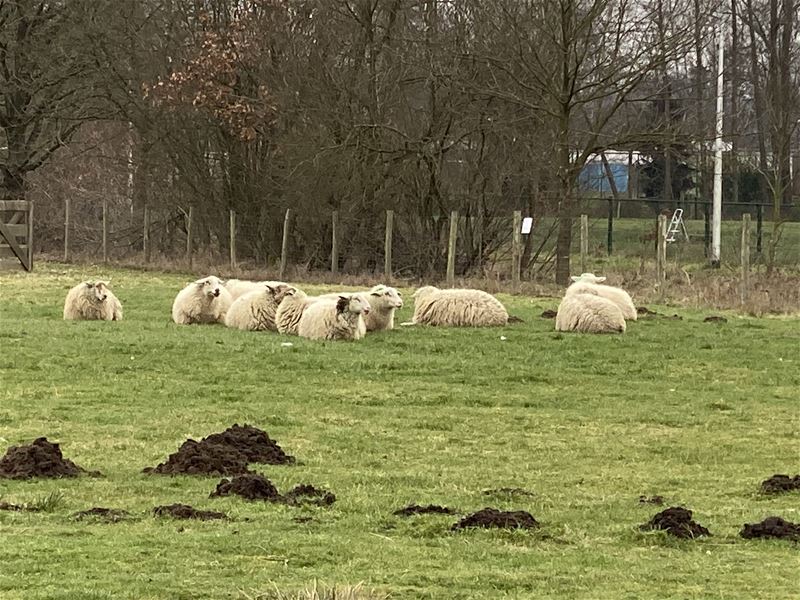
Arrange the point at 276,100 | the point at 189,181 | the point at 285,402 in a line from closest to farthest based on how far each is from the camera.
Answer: the point at 285,402
the point at 276,100
the point at 189,181

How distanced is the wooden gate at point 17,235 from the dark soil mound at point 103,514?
26632mm

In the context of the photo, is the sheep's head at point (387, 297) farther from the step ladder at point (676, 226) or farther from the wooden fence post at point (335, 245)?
the step ladder at point (676, 226)

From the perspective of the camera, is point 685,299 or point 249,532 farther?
point 685,299

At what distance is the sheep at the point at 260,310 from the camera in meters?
20.5

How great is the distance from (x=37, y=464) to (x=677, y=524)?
4.67 meters

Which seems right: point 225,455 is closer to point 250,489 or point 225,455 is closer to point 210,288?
point 250,489

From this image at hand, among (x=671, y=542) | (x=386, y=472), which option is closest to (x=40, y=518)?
(x=386, y=472)

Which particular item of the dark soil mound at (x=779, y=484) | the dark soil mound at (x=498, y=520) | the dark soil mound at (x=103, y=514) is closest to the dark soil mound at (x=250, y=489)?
the dark soil mound at (x=103, y=514)

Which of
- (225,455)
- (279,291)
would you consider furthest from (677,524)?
(279,291)

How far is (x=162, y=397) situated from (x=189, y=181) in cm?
2644

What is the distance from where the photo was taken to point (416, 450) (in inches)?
459

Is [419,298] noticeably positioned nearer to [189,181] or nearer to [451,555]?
[451,555]

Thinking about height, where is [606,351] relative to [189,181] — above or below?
below

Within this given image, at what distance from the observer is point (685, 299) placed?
26984mm
